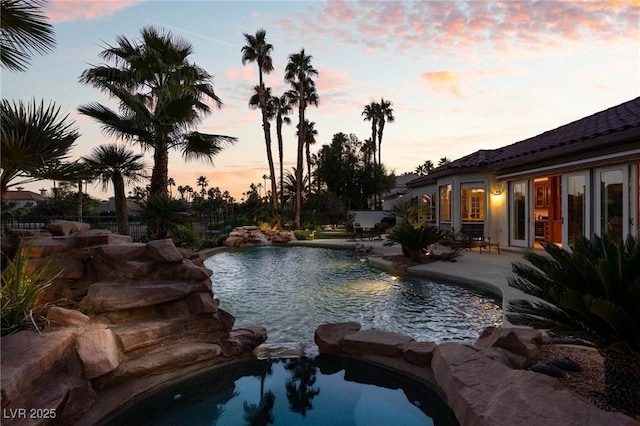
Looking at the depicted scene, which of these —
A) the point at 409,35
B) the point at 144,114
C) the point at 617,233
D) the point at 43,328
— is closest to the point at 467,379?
the point at 43,328

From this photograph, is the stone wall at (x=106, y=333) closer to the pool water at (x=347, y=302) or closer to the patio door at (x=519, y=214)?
the pool water at (x=347, y=302)

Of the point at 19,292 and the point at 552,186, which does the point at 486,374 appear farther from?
the point at 552,186

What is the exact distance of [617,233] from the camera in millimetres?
8250

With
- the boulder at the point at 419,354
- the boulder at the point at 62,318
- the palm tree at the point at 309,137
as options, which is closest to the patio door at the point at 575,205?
the boulder at the point at 419,354

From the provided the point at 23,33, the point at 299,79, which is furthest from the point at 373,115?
the point at 23,33

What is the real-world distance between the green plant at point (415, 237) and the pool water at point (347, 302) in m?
1.13

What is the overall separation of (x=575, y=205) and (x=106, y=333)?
1138cm

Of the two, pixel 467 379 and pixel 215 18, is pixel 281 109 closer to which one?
pixel 215 18

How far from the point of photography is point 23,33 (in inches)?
155

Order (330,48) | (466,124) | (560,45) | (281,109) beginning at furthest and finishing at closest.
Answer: (281,109) < (466,124) < (330,48) < (560,45)

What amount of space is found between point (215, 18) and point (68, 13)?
10.1ft

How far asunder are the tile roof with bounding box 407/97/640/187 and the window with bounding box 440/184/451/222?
0.69 meters

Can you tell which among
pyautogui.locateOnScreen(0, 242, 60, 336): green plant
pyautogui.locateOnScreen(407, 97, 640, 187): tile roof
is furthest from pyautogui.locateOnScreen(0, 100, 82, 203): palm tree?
pyautogui.locateOnScreen(407, 97, 640, 187): tile roof

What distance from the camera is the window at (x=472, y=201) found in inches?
539
